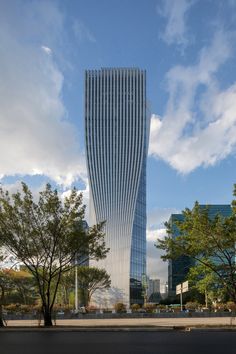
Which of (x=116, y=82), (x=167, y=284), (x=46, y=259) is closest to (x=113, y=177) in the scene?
(x=116, y=82)

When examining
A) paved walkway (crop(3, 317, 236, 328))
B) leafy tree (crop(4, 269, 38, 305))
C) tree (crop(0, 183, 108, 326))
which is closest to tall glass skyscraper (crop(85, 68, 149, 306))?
leafy tree (crop(4, 269, 38, 305))

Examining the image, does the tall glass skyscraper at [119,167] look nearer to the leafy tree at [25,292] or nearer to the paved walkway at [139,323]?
the leafy tree at [25,292]

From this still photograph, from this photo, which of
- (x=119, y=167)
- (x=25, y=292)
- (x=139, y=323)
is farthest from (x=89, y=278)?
(x=119, y=167)

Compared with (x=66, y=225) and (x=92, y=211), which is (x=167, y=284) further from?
(x=66, y=225)

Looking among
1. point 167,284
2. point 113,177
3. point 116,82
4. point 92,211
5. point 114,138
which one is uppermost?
point 116,82

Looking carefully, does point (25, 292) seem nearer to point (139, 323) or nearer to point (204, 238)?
point (139, 323)

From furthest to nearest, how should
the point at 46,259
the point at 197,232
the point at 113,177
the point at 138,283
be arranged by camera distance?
the point at 138,283
the point at 113,177
the point at 46,259
the point at 197,232

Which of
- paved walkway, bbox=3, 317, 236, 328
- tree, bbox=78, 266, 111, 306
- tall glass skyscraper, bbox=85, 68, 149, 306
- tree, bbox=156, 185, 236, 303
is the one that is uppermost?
tall glass skyscraper, bbox=85, 68, 149, 306

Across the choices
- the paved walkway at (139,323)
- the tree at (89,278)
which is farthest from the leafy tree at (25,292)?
the paved walkway at (139,323)

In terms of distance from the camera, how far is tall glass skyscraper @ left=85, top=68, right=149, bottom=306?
142625mm

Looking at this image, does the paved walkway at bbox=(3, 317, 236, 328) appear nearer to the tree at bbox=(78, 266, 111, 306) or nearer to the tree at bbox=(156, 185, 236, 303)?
the tree at bbox=(156, 185, 236, 303)

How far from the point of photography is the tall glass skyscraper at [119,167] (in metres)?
143

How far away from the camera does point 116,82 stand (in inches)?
6117

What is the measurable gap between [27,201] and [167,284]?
168 metres
